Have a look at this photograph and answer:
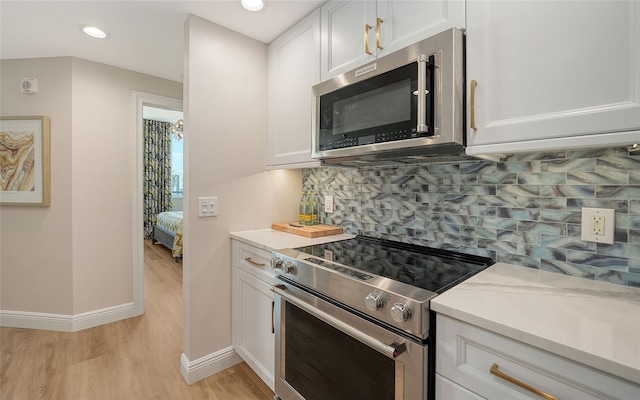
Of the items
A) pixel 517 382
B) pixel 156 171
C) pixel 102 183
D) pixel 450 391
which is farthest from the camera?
pixel 156 171

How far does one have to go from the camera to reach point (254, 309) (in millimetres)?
1778

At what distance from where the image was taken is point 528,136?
3.10 ft

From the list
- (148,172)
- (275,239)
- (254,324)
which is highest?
(148,172)

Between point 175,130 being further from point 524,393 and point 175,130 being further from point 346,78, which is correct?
point 524,393

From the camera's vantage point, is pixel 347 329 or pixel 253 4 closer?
pixel 347 329

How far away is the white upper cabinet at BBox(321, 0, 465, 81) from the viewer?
1157 mm

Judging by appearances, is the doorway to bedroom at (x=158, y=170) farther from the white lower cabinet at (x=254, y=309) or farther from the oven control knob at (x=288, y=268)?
the oven control knob at (x=288, y=268)

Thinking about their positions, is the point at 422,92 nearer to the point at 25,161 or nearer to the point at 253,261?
the point at 253,261

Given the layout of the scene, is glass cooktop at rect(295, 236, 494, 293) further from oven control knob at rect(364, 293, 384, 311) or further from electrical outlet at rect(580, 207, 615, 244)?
electrical outlet at rect(580, 207, 615, 244)

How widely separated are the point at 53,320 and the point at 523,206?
3.60 metres

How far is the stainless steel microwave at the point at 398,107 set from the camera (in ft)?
3.50

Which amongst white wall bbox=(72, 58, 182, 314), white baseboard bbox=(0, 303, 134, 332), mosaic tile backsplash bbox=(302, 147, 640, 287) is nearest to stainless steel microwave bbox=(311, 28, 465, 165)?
mosaic tile backsplash bbox=(302, 147, 640, 287)

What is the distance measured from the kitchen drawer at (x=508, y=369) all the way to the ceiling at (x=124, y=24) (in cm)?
180

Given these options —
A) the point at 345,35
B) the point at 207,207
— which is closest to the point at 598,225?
the point at 345,35
